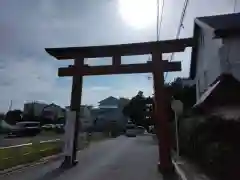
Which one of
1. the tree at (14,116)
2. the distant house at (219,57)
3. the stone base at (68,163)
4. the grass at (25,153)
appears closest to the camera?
the grass at (25,153)

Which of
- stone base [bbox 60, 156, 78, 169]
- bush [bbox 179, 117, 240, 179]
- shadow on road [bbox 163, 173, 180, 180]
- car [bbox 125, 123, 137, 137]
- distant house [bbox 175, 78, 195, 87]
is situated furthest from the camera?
car [bbox 125, 123, 137, 137]

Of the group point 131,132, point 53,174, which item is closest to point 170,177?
point 53,174

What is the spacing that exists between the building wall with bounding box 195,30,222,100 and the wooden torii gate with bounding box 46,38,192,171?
2.58 m

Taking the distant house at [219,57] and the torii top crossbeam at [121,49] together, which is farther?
the torii top crossbeam at [121,49]

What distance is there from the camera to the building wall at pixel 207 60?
70.0 feet

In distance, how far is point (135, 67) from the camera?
19.4m

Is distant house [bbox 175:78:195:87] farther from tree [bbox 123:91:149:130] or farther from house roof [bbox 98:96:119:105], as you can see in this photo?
house roof [bbox 98:96:119:105]

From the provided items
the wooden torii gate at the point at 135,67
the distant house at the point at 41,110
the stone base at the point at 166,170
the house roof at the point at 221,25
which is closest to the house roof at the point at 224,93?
the wooden torii gate at the point at 135,67

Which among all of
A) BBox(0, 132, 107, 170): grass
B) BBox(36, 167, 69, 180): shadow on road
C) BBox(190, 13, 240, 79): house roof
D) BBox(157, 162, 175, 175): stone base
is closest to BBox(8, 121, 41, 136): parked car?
BBox(0, 132, 107, 170): grass

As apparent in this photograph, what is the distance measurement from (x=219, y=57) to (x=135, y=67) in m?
4.55

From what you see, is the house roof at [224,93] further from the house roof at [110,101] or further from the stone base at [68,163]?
the house roof at [110,101]

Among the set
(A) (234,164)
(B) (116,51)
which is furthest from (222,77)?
(A) (234,164)

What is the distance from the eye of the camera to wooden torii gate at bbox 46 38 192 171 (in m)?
18.1

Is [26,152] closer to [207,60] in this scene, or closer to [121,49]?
[121,49]
